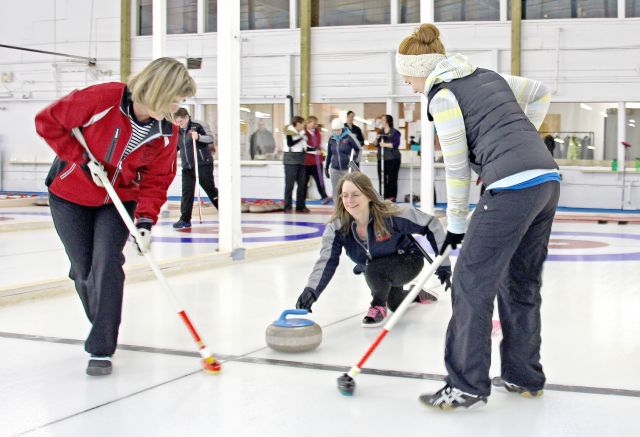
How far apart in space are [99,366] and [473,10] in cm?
1428

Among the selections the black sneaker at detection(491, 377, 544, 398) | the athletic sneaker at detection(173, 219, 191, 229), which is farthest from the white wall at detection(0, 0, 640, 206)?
the black sneaker at detection(491, 377, 544, 398)

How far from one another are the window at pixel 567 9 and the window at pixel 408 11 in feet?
6.10

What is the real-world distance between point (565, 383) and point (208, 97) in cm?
1538

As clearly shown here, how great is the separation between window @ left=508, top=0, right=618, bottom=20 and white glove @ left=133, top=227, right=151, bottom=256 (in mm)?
13782

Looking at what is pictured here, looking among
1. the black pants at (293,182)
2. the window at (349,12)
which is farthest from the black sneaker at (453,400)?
the window at (349,12)

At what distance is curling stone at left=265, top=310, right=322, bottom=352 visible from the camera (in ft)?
11.6

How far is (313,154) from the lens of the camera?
14219 millimetres

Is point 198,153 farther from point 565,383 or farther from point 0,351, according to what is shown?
point 565,383

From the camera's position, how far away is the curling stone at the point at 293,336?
139 inches

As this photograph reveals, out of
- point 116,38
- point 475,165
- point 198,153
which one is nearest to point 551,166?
point 475,165

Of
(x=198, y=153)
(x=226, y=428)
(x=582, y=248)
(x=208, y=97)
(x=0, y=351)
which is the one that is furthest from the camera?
(x=208, y=97)

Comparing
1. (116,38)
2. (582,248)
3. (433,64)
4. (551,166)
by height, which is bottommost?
(582,248)

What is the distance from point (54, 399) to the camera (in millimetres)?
2900

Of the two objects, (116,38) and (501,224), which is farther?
(116,38)
